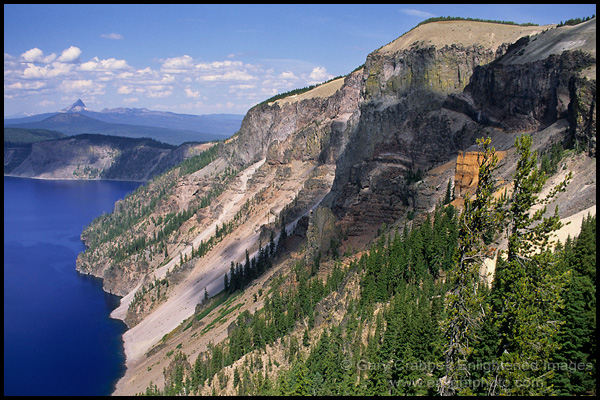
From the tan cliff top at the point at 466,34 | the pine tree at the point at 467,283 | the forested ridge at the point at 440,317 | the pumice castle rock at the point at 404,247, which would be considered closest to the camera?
the pine tree at the point at 467,283

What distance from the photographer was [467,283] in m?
23.2

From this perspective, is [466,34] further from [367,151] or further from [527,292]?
[527,292]

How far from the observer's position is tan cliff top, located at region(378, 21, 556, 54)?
351 feet

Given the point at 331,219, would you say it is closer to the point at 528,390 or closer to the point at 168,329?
the point at 168,329

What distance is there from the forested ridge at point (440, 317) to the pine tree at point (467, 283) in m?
0.05

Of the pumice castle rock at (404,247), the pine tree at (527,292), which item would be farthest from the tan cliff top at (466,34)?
the pine tree at (527,292)

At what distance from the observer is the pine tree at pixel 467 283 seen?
22750 mm

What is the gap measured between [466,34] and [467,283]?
3810 inches

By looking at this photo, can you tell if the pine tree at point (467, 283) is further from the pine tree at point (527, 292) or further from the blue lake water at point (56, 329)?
the blue lake water at point (56, 329)

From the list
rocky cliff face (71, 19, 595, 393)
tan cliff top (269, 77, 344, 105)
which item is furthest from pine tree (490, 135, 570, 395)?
tan cliff top (269, 77, 344, 105)

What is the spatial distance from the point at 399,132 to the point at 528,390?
80.8m

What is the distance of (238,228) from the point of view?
136750mm

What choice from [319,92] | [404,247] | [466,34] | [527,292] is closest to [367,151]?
[466,34]

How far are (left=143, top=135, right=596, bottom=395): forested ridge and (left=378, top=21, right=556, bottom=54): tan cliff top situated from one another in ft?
156
